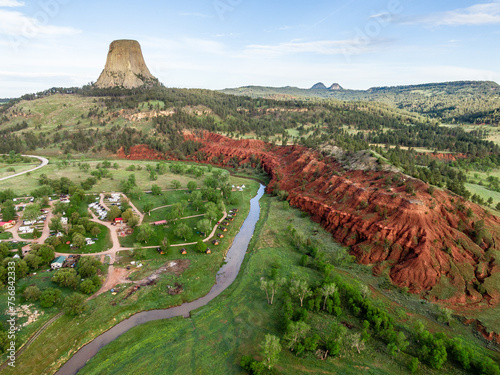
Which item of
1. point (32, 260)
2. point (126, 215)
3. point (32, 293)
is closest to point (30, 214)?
point (32, 260)

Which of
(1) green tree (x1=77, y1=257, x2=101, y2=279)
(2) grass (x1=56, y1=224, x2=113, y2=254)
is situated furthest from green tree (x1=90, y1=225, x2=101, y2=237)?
(1) green tree (x1=77, y1=257, x2=101, y2=279)

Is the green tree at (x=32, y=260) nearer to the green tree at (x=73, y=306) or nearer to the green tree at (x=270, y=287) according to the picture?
the green tree at (x=73, y=306)

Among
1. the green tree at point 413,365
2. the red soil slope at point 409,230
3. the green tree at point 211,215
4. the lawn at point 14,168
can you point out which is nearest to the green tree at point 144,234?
the green tree at point 211,215

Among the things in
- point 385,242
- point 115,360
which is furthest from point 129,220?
point 385,242

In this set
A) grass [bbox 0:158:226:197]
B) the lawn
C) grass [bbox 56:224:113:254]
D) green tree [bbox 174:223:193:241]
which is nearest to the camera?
grass [bbox 56:224:113:254]

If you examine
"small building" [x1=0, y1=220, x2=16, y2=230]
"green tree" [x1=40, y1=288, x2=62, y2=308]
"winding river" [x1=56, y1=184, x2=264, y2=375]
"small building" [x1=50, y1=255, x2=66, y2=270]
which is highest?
"small building" [x1=0, y1=220, x2=16, y2=230]

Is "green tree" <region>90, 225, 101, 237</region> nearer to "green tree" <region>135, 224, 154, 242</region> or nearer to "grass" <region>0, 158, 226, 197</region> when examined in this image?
"green tree" <region>135, 224, 154, 242</region>
